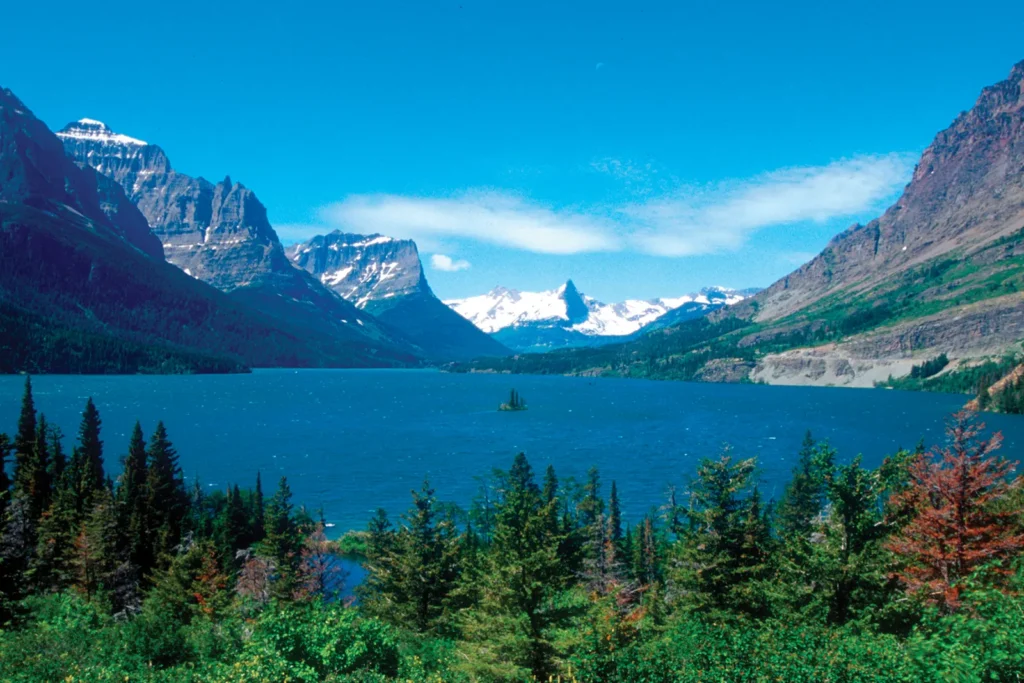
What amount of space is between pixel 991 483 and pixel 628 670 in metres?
19.9

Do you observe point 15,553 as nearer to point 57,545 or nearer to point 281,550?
point 57,545

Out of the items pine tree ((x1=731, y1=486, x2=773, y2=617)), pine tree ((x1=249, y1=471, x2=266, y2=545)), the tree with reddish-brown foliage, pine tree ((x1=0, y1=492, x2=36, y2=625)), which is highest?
the tree with reddish-brown foliage

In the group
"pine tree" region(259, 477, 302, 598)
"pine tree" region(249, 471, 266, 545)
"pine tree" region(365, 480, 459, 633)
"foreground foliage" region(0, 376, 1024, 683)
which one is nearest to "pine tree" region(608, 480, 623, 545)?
"foreground foliage" region(0, 376, 1024, 683)

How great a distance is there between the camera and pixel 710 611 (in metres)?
32.4

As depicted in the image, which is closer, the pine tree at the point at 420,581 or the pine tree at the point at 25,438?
the pine tree at the point at 420,581

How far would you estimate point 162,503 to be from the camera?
245 ft

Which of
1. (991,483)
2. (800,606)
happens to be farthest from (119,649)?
(991,483)

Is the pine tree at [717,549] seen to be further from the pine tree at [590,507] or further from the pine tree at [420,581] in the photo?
the pine tree at [590,507]

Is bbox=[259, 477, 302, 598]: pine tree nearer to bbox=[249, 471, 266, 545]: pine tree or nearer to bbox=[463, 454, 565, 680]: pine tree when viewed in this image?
bbox=[249, 471, 266, 545]: pine tree

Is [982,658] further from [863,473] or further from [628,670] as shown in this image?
[863,473]

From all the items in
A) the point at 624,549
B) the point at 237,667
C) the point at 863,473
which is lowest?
the point at 624,549

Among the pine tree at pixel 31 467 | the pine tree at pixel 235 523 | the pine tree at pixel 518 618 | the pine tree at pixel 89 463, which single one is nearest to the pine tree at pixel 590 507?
the pine tree at pixel 235 523

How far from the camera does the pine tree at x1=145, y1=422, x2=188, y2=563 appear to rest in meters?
66.2

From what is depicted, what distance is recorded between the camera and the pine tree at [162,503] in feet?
217
